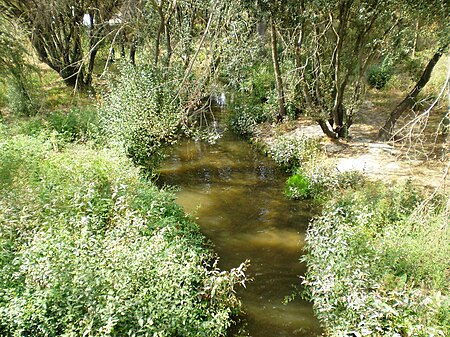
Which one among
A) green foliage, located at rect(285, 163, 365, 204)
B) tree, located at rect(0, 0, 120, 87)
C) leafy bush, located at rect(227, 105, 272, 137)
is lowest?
green foliage, located at rect(285, 163, 365, 204)

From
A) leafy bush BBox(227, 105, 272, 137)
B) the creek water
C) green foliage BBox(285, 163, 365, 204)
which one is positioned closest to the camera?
the creek water

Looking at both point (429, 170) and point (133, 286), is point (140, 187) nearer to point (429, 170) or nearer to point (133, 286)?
point (133, 286)

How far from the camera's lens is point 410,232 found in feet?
18.5

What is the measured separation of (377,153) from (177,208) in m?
6.59

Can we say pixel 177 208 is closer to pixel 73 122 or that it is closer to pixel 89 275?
pixel 89 275

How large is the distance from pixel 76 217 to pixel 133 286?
1.72 meters

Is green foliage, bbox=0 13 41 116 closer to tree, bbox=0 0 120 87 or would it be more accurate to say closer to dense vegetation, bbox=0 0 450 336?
dense vegetation, bbox=0 0 450 336

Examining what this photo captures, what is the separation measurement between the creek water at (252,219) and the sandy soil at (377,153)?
1.76 meters

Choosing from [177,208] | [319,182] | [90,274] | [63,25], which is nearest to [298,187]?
[319,182]

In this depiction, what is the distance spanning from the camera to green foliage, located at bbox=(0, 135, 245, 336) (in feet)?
13.3

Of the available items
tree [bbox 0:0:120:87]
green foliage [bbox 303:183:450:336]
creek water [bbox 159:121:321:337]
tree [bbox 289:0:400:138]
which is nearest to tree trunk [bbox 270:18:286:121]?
tree [bbox 289:0:400:138]

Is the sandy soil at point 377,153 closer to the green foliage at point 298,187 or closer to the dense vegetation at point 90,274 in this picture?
the green foliage at point 298,187

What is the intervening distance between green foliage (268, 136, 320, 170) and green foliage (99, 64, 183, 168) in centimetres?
360

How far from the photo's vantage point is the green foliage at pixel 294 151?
34.5 feet
